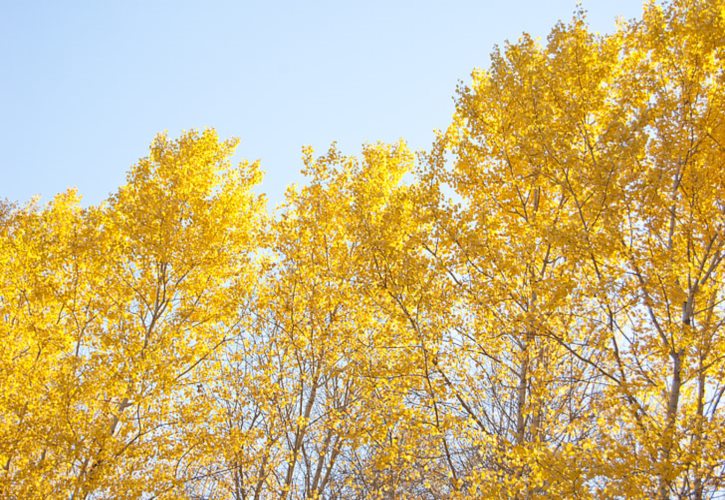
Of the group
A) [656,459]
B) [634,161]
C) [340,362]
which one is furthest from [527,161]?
[340,362]

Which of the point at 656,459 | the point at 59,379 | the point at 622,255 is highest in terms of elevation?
the point at 622,255

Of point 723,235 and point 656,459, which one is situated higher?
point 723,235

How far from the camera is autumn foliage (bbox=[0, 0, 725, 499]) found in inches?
184

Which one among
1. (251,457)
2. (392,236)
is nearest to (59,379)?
(251,457)

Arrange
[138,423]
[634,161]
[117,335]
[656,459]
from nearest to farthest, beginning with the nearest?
[656,459]
[634,161]
[138,423]
[117,335]

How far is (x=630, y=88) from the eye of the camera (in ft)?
18.7

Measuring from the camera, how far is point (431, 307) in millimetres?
5543

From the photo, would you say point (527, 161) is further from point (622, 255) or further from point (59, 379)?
point (59, 379)

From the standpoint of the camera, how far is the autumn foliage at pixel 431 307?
4680 millimetres

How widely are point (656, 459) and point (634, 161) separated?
2373 mm

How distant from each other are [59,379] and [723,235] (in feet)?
22.3

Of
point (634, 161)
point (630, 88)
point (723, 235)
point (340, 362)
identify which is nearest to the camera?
point (723, 235)

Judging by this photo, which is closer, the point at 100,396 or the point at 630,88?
the point at 630,88

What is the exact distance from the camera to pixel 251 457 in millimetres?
6664
